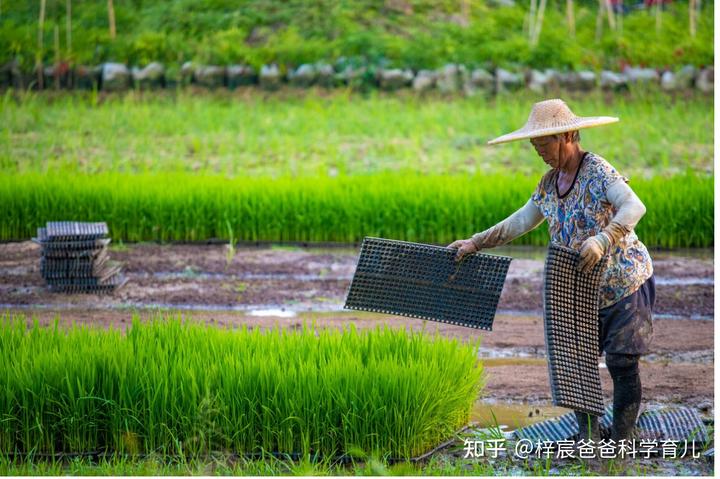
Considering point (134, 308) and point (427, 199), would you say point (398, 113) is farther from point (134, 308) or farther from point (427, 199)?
point (134, 308)

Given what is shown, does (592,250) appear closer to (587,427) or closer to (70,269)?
(587,427)

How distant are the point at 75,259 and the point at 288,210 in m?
2.09

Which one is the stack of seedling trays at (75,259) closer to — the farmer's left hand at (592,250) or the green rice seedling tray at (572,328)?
the green rice seedling tray at (572,328)

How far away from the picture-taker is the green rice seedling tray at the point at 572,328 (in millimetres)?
3332

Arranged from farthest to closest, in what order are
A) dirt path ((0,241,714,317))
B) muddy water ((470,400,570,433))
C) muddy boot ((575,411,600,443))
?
dirt path ((0,241,714,317)) → muddy water ((470,400,570,433)) → muddy boot ((575,411,600,443))

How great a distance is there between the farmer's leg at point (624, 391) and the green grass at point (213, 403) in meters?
0.56

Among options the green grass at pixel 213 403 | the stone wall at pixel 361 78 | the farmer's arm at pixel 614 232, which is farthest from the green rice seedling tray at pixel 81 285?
the stone wall at pixel 361 78

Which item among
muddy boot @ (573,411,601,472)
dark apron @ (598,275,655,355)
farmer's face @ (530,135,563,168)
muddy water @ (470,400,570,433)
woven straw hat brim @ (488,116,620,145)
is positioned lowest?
muddy water @ (470,400,570,433)

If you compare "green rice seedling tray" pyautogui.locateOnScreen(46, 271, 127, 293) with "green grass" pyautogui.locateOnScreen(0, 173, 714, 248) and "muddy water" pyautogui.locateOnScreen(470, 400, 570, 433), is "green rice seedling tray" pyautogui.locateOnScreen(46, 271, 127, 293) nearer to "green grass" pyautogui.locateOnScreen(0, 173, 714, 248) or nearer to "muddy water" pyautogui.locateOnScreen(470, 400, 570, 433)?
"green grass" pyautogui.locateOnScreen(0, 173, 714, 248)

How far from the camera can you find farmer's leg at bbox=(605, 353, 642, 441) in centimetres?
343

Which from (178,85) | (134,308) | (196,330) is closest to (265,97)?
(178,85)

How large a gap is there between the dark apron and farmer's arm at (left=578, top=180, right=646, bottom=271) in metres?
0.22

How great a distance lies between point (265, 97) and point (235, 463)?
975 centimetres

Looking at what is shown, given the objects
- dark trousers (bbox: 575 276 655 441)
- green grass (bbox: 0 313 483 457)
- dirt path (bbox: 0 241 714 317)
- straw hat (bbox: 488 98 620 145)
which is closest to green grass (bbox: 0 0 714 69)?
dirt path (bbox: 0 241 714 317)
